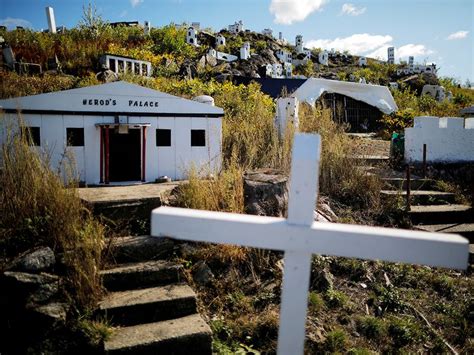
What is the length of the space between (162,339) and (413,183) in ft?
25.1

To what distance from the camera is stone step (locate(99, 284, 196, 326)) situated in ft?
13.4

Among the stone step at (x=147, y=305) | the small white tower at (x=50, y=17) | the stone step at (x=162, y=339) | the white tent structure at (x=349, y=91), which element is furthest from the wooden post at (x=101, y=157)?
the small white tower at (x=50, y=17)

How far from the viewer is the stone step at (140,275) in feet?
14.8

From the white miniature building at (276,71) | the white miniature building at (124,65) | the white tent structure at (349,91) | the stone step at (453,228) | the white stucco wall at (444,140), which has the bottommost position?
the stone step at (453,228)

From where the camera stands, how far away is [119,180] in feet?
25.7

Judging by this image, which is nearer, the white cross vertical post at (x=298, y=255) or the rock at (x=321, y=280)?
the white cross vertical post at (x=298, y=255)

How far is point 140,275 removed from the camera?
15.3 feet

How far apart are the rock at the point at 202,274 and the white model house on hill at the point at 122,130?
7.88ft

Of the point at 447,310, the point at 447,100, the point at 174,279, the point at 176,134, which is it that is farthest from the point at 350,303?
the point at 447,100

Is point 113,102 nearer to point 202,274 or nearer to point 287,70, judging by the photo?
point 202,274

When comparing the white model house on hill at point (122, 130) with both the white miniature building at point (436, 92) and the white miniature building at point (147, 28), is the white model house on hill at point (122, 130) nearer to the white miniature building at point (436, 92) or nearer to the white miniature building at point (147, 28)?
the white miniature building at point (436, 92)

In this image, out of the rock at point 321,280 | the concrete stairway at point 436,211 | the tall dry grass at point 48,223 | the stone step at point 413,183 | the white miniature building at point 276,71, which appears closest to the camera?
the tall dry grass at point 48,223

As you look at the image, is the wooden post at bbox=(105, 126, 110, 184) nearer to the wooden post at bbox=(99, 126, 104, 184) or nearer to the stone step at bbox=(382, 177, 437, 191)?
the wooden post at bbox=(99, 126, 104, 184)

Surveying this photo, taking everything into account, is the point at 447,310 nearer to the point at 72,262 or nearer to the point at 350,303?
the point at 350,303
